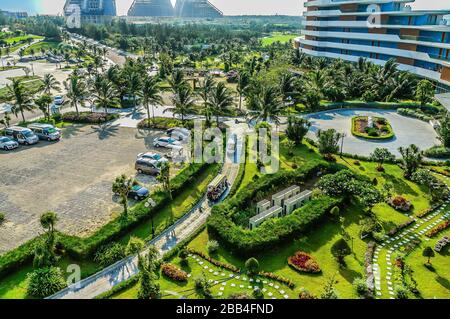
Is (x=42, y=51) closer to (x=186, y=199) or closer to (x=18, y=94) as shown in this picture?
(x=18, y=94)

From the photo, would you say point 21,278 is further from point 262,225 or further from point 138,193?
point 262,225

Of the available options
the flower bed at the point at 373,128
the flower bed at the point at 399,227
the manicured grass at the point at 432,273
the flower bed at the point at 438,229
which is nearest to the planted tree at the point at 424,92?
the flower bed at the point at 373,128

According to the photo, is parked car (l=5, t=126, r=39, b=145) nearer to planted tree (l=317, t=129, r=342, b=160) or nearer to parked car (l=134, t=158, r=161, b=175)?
parked car (l=134, t=158, r=161, b=175)

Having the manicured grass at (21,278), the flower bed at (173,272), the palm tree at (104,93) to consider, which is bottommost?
the manicured grass at (21,278)

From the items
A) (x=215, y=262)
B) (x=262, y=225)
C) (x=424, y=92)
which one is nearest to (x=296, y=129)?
(x=262, y=225)

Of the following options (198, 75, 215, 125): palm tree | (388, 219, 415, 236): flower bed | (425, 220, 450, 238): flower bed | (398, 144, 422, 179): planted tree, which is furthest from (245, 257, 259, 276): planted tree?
(198, 75, 215, 125): palm tree

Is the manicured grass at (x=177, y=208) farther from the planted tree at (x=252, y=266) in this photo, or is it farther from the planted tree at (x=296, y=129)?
the planted tree at (x=296, y=129)

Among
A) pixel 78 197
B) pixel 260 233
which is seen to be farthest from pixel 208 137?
pixel 260 233
